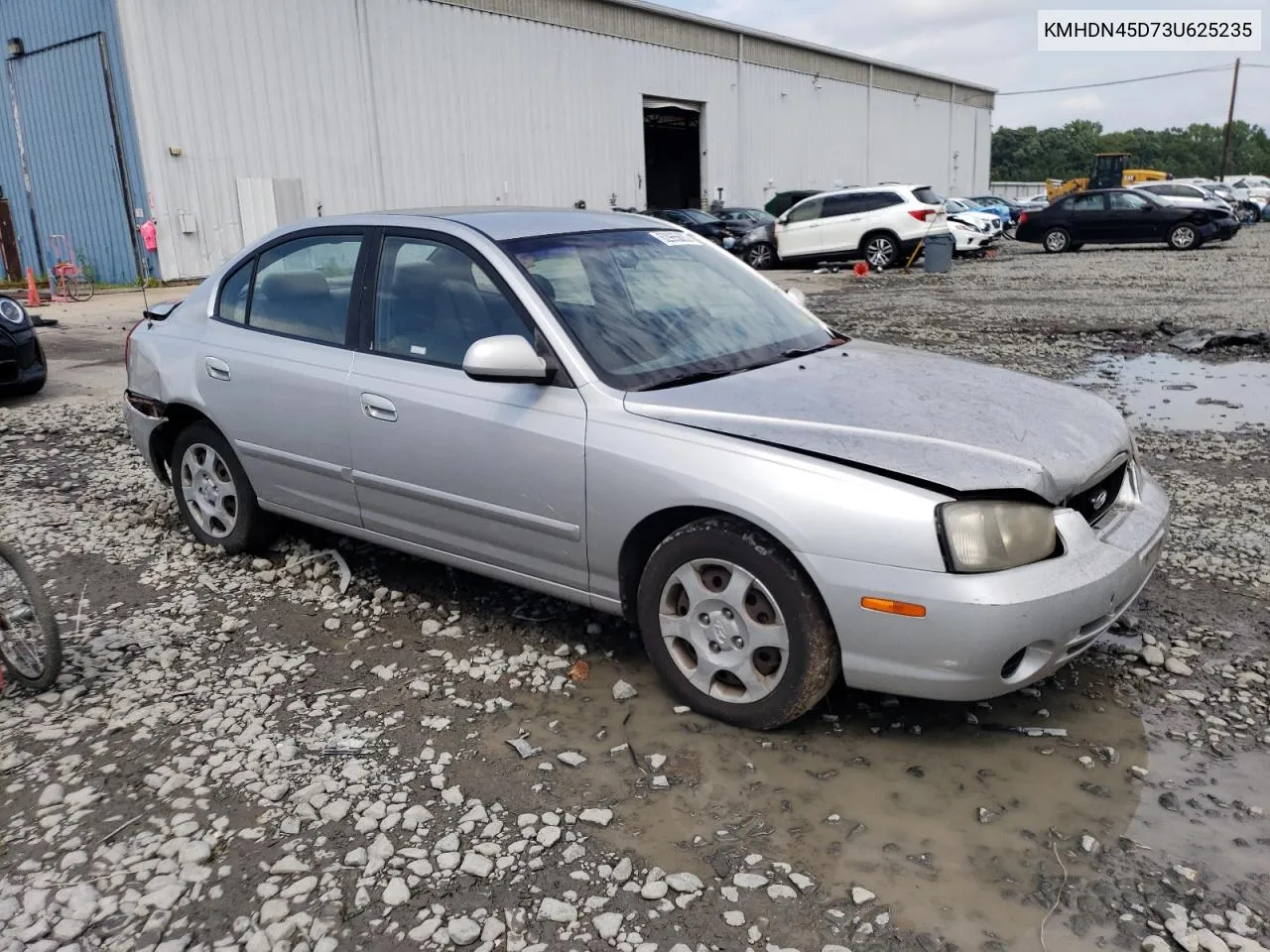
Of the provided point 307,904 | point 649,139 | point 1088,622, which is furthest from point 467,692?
point 649,139

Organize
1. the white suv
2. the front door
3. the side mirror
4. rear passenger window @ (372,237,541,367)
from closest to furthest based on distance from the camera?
the side mirror
the front door
rear passenger window @ (372,237,541,367)
the white suv

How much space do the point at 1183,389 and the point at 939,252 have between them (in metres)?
13.2

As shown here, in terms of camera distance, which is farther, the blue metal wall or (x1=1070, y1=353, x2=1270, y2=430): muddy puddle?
the blue metal wall

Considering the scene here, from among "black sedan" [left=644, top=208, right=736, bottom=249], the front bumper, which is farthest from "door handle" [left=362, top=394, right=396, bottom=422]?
"black sedan" [left=644, top=208, right=736, bottom=249]

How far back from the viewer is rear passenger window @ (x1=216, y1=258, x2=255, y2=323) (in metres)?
4.68

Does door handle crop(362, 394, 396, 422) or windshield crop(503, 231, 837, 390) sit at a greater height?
windshield crop(503, 231, 837, 390)

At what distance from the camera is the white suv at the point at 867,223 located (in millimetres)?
21641

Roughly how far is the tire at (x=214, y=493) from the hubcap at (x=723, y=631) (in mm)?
2394

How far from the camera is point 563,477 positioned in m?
3.40

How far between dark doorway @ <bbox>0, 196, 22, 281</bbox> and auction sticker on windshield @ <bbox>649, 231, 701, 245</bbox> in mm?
24646

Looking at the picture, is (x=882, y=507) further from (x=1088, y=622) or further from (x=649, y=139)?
(x=649, y=139)

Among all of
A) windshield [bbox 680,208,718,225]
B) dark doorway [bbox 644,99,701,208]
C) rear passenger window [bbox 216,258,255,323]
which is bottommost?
windshield [bbox 680,208,718,225]

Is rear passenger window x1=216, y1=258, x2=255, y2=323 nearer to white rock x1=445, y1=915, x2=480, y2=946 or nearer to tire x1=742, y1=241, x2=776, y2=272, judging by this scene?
white rock x1=445, y1=915, x2=480, y2=946

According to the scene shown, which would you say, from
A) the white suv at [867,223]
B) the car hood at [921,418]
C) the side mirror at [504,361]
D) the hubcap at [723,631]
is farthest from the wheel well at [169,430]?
the white suv at [867,223]
